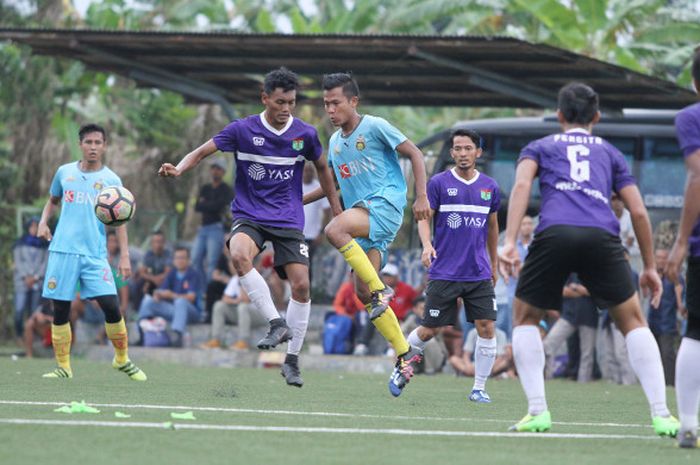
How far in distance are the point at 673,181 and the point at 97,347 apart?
9.50 m

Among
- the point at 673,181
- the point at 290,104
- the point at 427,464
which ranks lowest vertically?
the point at 427,464

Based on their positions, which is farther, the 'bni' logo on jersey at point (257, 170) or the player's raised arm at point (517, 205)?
the 'bni' logo on jersey at point (257, 170)

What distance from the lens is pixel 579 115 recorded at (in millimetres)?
8391

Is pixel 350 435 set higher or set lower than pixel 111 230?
lower

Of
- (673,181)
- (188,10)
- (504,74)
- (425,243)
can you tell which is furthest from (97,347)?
(188,10)

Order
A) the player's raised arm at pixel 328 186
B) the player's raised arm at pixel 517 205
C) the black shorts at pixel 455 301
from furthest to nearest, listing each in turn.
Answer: the black shorts at pixel 455 301
the player's raised arm at pixel 328 186
the player's raised arm at pixel 517 205

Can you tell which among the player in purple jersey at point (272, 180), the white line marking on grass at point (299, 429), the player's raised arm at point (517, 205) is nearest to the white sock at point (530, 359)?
the white line marking on grass at point (299, 429)

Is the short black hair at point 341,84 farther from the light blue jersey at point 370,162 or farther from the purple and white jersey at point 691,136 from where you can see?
the purple and white jersey at point 691,136

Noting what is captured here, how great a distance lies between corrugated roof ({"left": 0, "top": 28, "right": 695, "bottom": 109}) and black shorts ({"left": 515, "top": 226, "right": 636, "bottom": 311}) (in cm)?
1131

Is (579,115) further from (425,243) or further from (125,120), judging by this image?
(125,120)

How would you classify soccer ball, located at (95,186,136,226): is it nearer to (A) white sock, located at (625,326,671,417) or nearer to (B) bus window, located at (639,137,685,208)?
(A) white sock, located at (625,326,671,417)

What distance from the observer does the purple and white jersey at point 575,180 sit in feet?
26.9

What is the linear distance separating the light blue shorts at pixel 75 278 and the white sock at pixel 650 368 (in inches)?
271

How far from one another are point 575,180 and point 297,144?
397 centimetres
